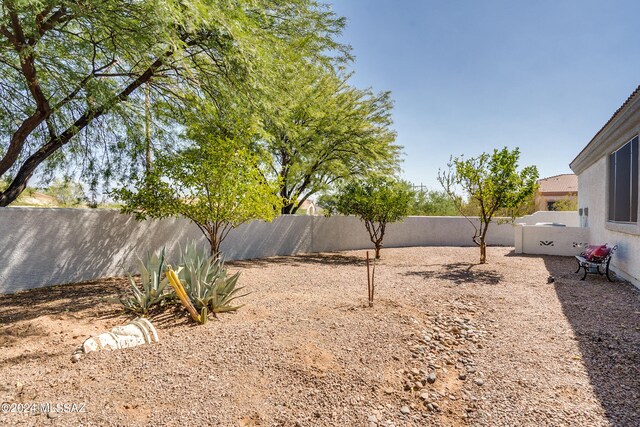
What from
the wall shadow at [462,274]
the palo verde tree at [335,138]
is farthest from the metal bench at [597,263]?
the palo verde tree at [335,138]

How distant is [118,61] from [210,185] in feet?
11.8

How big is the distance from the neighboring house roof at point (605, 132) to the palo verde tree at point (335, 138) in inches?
266

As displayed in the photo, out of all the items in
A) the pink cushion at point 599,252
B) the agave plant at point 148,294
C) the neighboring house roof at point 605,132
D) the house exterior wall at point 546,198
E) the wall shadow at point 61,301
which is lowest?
the wall shadow at point 61,301

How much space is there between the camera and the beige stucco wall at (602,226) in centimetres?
739

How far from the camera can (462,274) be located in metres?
9.38

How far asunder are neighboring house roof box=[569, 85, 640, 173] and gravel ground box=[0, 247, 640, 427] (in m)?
3.61

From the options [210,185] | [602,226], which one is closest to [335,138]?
[210,185]

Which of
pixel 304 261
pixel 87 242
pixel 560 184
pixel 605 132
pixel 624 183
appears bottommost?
pixel 304 261

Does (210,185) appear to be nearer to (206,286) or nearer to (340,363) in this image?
(206,286)

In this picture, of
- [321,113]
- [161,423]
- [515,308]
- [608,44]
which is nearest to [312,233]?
[321,113]

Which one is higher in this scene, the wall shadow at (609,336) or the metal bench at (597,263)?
the metal bench at (597,263)

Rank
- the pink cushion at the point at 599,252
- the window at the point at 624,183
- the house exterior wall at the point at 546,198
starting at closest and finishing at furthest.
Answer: the window at the point at 624,183
the pink cushion at the point at 599,252
the house exterior wall at the point at 546,198

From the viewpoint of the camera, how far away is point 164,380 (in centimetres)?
309

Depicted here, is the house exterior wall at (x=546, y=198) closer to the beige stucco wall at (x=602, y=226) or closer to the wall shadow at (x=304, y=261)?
the beige stucco wall at (x=602, y=226)
